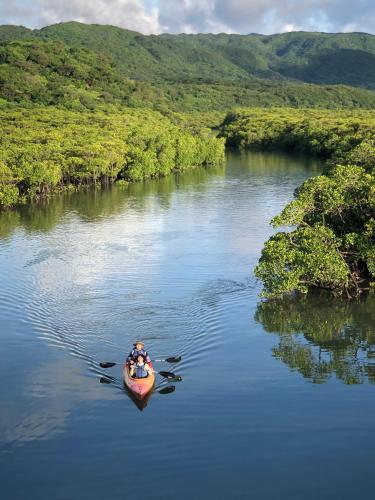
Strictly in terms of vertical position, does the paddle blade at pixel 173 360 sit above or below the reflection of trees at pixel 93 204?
below

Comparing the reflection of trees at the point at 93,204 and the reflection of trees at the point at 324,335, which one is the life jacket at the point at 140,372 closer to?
the reflection of trees at the point at 324,335

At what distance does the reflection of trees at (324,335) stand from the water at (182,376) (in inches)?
3.7

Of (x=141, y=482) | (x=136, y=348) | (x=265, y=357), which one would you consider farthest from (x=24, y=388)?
(x=265, y=357)

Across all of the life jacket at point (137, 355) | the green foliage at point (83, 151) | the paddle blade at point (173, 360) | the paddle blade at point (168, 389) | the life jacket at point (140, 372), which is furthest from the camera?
the green foliage at point (83, 151)

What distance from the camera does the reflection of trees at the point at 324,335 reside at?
25172 millimetres

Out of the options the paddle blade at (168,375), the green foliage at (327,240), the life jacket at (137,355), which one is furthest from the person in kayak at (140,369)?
the green foliage at (327,240)

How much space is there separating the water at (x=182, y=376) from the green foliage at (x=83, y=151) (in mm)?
19417

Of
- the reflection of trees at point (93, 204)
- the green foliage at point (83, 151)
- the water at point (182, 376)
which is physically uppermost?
the green foliage at point (83, 151)

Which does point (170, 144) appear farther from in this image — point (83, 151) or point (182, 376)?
point (182, 376)

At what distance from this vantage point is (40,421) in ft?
69.6

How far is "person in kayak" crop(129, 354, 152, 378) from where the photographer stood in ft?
74.2

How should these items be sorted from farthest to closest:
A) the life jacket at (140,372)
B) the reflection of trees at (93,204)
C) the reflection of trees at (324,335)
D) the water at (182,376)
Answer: the reflection of trees at (93,204)
the reflection of trees at (324,335)
the life jacket at (140,372)
the water at (182,376)

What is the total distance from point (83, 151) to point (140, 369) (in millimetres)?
50947

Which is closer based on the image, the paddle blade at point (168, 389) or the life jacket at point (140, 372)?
the life jacket at point (140, 372)
